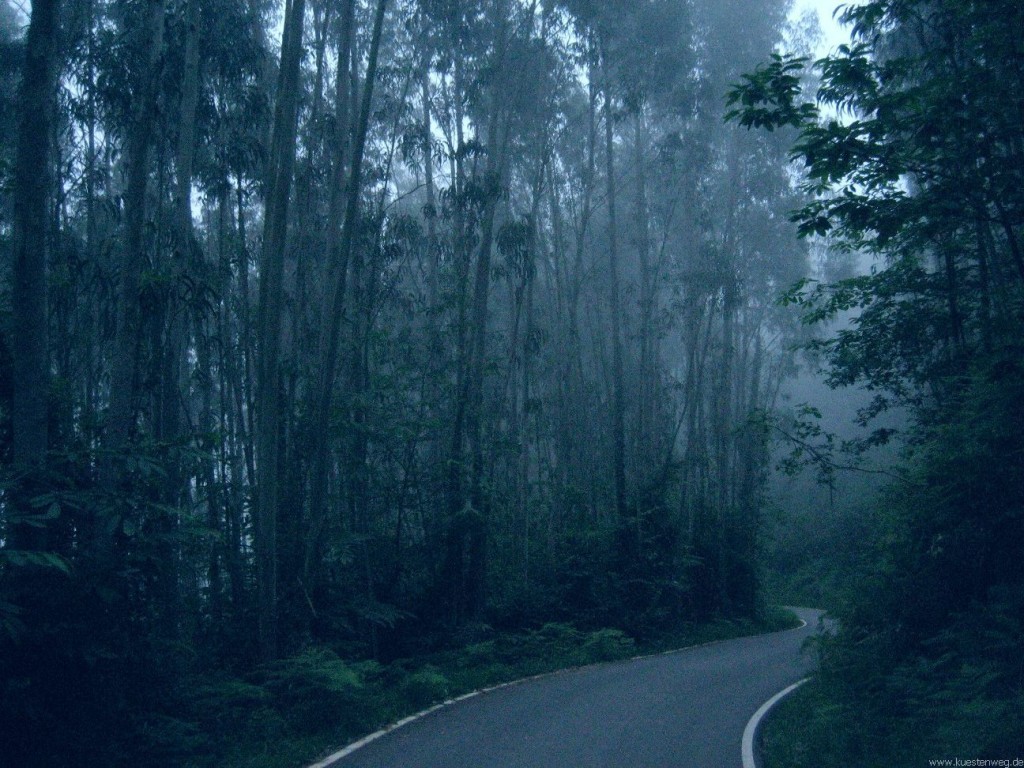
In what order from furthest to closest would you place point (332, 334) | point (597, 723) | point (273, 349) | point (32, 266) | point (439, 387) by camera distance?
point (439, 387) < point (332, 334) < point (273, 349) < point (597, 723) < point (32, 266)

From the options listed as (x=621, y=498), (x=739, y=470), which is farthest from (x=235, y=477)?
(x=739, y=470)

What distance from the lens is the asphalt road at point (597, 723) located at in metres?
8.23

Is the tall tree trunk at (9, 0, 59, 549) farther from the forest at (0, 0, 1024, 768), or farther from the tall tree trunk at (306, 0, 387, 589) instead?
the tall tree trunk at (306, 0, 387, 589)

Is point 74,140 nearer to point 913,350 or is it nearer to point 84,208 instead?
point 84,208

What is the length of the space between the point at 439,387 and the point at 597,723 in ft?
36.9

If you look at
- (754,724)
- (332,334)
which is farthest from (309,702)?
(332,334)

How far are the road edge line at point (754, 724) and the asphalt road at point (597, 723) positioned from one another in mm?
97

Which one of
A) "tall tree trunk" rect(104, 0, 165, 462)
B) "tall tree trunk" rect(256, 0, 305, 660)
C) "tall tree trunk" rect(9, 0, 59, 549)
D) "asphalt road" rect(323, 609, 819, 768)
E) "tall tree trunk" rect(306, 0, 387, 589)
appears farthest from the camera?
"tall tree trunk" rect(306, 0, 387, 589)

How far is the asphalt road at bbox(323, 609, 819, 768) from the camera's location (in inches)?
324

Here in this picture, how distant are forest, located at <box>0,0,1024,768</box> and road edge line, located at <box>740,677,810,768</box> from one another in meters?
0.27

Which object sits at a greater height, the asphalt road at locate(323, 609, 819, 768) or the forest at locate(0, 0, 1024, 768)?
the forest at locate(0, 0, 1024, 768)

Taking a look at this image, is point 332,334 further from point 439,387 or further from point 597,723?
point 439,387

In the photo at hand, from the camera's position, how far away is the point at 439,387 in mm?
20219

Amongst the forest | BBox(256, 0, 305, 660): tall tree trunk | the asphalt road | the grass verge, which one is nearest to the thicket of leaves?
the forest
